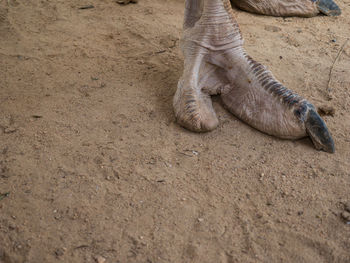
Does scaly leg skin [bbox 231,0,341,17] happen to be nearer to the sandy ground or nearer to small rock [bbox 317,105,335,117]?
the sandy ground

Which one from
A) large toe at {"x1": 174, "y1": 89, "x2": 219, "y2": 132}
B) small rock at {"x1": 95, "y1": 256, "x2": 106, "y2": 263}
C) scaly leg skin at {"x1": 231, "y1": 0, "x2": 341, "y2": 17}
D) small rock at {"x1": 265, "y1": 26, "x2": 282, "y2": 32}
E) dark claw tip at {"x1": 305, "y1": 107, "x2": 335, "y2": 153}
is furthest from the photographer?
scaly leg skin at {"x1": 231, "y1": 0, "x2": 341, "y2": 17}

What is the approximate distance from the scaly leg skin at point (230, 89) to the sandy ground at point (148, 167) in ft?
0.24

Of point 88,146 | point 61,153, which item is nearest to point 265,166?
point 88,146

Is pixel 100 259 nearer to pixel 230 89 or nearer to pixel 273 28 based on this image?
pixel 230 89

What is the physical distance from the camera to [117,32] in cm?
324

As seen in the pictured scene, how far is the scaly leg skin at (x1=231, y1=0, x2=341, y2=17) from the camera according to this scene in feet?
11.6

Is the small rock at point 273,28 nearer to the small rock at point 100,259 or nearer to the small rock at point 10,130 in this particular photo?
the small rock at point 10,130

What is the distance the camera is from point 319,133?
200cm

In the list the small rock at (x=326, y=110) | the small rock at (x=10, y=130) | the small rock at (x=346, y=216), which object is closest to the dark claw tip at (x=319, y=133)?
the small rock at (x=326, y=110)

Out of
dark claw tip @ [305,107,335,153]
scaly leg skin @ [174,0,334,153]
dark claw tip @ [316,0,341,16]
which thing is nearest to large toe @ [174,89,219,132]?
scaly leg skin @ [174,0,334,153]

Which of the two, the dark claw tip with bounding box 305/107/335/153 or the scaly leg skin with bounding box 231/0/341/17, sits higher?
the scaly leg skin with bounding box 231/0/341/17

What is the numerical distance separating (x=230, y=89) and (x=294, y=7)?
1728mm

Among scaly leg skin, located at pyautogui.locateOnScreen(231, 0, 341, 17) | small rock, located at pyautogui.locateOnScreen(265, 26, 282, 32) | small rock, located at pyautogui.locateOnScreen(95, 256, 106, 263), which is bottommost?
small rock, located at pyautogui.locateOnScreen(95, 256, 106, 263)

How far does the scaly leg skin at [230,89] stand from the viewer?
6.75 feet
